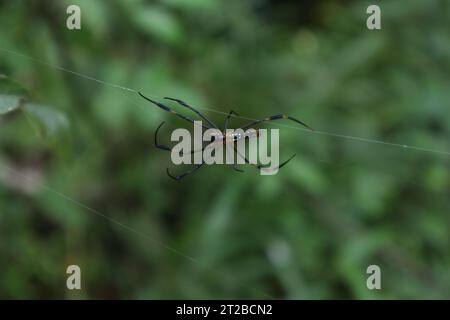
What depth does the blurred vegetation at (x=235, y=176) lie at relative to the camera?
275 centimetres

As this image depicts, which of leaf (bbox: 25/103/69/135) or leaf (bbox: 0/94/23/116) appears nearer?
leaf (bbox: 0/94/23/116)

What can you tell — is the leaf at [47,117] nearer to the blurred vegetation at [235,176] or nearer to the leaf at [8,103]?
the leaf at [8,103]

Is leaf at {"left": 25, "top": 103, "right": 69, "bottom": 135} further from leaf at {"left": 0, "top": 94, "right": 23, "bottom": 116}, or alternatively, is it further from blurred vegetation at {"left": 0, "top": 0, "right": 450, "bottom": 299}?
blurred vegetation at {"left": 0, "top": 0, "right": 450, "bottom": 299}

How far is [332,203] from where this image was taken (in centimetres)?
305

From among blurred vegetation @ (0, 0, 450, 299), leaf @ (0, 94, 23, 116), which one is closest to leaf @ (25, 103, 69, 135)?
leaf @ (0, 94, 23, 116)

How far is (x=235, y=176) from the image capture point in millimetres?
3064

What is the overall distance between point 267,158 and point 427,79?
1.18 meters

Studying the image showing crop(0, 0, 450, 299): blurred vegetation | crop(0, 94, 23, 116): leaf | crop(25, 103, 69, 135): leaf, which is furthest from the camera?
crop(0, 0, 450, 299): blurred vegetation

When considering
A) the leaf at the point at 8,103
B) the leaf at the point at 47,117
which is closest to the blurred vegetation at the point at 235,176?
the leaf at the point at 47,117

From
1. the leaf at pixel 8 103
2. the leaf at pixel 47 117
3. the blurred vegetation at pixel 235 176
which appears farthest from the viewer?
the blurred vegetation at pixel 235 176

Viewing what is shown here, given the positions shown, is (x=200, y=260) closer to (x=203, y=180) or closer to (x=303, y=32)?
(x=203, y=180)

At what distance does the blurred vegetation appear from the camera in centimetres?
275

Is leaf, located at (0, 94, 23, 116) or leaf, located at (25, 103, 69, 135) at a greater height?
leaf, located at (25, 103, 69, 135)

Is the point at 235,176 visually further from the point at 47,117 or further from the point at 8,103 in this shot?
the point at 8,103
